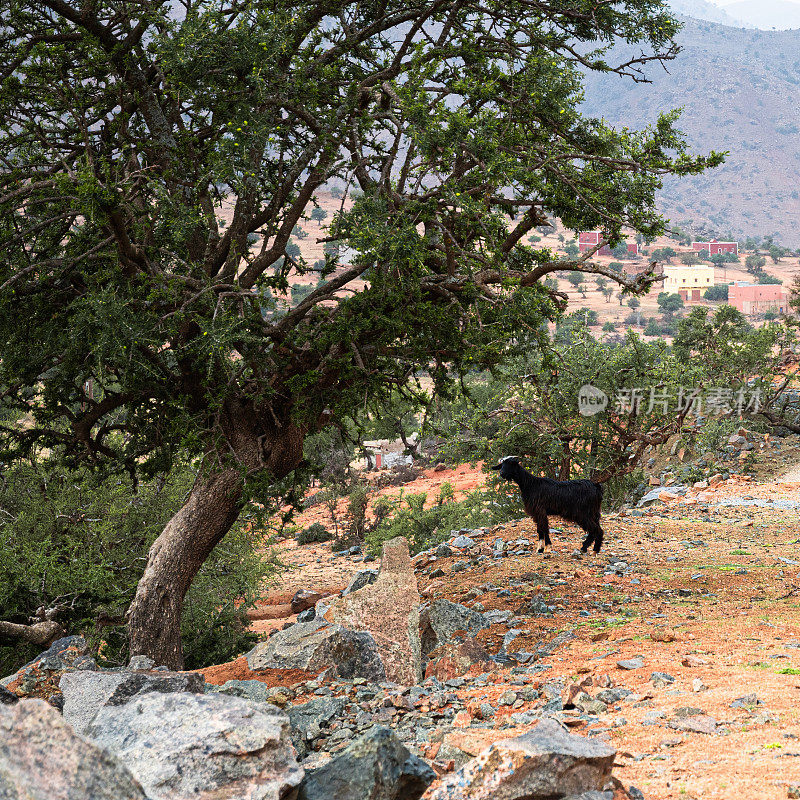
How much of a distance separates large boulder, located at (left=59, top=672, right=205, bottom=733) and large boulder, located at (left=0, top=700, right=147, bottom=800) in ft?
5.94

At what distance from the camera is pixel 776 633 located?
22.5ft

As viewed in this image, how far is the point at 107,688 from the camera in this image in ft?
15.9

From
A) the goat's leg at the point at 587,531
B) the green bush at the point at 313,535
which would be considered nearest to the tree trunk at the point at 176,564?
the goat's leg at the point at 587,531

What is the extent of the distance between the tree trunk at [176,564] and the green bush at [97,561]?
942 millimetres

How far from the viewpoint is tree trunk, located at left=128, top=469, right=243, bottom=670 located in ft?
26.1

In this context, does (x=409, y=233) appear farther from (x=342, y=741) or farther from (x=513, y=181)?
(x=342, y=741)

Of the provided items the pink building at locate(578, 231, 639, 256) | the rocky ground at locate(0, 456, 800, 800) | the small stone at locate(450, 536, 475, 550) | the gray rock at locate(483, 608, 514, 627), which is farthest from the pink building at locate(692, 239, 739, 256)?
the gray rock at locate(483, 608, 514, 627)

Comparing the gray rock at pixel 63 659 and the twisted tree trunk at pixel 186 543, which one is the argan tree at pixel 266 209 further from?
the gray rock at pixel 63 659

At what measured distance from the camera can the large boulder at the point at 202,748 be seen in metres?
3.39

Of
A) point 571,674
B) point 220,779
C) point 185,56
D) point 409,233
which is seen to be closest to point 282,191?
point 185,56

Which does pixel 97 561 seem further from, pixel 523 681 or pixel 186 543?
pixel 523 681

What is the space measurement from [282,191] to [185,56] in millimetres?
1949

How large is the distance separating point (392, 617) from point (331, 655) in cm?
130

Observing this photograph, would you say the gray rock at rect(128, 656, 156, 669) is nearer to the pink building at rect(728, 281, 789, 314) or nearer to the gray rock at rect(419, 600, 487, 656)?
the gray rock at rect(419, 600, 487, 656)
